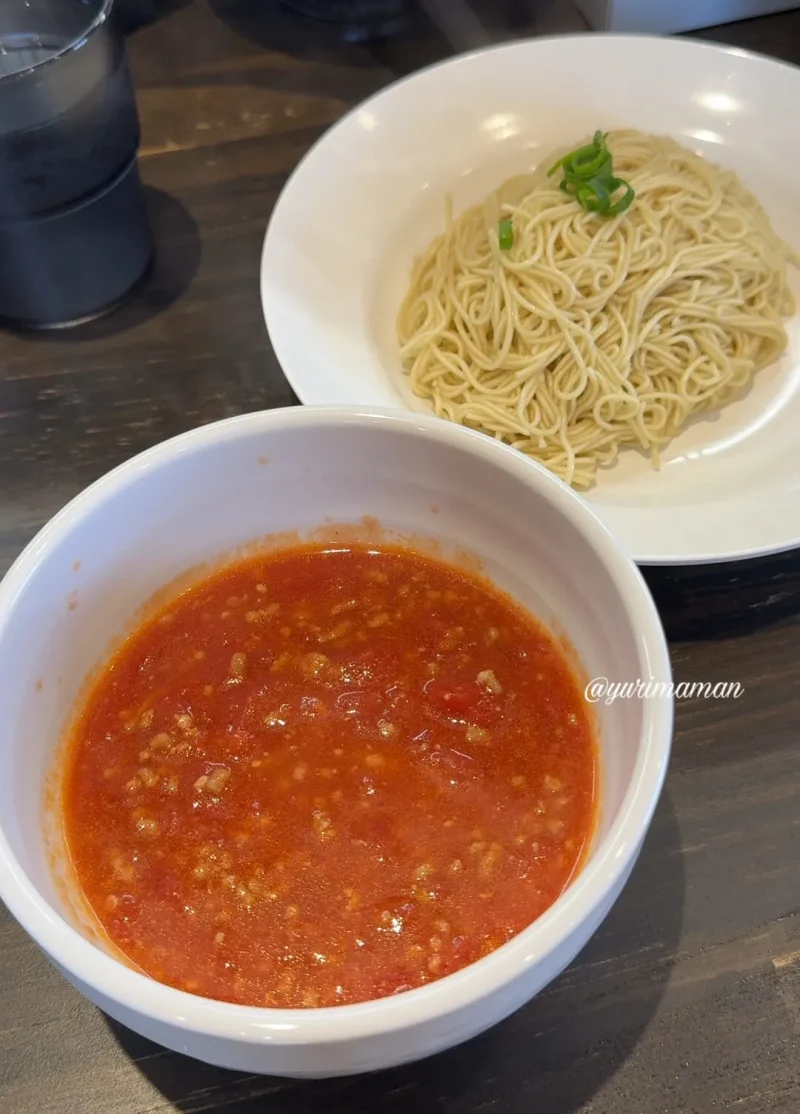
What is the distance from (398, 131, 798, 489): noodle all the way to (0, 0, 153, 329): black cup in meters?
0.62

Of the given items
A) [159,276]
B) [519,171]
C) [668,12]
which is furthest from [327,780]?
[668,12]

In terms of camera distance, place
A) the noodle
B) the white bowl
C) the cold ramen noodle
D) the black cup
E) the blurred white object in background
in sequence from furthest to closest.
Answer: the blurred white object in background, the noodle, the black cup, the cold ramen noodle, the white bowl

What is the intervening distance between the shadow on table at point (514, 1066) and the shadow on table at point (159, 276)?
1386 mm

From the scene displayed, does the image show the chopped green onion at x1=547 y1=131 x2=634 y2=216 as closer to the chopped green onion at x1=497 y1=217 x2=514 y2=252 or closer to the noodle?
the noodle

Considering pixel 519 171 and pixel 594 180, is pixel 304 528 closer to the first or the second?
pixel 594 180

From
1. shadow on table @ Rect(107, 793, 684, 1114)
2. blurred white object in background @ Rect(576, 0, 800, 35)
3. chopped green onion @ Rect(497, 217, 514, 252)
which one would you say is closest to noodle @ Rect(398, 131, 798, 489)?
chopped green onion @ Rect(497, 217, 514, 252)

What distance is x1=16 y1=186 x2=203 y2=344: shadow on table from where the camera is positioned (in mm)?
2102

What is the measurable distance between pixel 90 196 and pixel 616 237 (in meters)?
1.08

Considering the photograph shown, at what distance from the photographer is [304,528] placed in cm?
140

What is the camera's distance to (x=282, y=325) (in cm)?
176

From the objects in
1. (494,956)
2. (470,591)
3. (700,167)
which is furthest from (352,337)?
(494,956)

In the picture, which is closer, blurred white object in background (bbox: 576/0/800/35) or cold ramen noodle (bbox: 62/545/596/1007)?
cold ramen noodle (bbox: 62/545/596/1007)

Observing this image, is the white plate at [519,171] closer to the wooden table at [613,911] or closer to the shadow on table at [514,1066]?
the wooden table at [613,911]

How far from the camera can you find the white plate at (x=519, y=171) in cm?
170
